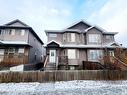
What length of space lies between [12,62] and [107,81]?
15.1 meters

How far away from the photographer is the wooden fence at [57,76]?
12.8 meters

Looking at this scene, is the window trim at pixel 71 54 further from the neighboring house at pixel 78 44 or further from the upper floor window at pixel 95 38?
the upper floor window at pixel 95 38

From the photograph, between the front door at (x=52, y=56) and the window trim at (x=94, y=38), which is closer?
the front door at (x=52, y=56)

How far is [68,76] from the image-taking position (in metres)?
13.4

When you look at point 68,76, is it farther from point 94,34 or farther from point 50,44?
point 94,34

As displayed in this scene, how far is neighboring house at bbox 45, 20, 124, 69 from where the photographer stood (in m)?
22.5

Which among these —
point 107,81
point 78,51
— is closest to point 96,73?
point 107,81

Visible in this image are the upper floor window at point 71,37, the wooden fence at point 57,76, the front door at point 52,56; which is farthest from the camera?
the upper floor window at point 71,37

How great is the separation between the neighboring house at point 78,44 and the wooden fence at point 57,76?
7461mm

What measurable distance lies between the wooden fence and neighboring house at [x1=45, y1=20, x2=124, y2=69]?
24.5 ft

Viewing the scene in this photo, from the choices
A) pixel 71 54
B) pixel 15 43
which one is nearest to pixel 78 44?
pixel 71 54

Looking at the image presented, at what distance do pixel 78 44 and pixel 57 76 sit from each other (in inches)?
460

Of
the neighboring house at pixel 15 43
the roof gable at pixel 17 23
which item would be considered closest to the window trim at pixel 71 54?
the neighboring house at pixel 15 43

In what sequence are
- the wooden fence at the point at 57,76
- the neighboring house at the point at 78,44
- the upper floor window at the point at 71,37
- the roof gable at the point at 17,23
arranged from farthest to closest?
the upper floor window at the point at 71,37
the roof gable at the point at 17,23
the neighboring house at the point at 78,44
the wooden fence at the point at 57,76
